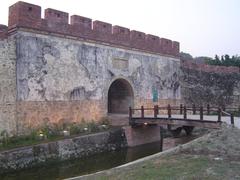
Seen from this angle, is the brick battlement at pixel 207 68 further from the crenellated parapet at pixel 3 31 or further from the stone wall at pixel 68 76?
the crenellated parapet at pixel 3 31

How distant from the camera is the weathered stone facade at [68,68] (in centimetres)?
1254

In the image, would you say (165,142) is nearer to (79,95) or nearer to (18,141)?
(79,95)

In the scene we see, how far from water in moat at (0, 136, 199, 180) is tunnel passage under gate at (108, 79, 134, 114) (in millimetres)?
3875

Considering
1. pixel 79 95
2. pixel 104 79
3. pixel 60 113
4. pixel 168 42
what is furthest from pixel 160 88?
pixel 60 113

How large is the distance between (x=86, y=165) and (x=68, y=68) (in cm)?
490

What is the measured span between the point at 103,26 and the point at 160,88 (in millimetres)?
6052

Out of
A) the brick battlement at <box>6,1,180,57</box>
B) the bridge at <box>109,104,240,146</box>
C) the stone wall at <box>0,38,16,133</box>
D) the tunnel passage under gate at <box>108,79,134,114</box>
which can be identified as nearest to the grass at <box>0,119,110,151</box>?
the stone wall at <box>0,38,16,133</box>

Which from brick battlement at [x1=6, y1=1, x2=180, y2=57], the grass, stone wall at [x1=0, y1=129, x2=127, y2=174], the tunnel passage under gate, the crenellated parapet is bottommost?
stone wall at [x1=0, y1=129, x2=127, y2=174]

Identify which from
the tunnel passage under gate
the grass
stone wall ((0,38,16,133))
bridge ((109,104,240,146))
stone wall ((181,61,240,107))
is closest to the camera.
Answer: the grass

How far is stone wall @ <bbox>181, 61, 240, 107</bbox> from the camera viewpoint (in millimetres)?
22484

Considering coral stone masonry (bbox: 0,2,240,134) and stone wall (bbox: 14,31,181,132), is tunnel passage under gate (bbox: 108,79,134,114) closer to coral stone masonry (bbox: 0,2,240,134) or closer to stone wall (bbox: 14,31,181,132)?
coral stone masonry (bbox: 0,2,240,134)

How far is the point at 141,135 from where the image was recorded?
1617cm

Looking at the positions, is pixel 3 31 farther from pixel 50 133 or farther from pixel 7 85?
pixel 50 133

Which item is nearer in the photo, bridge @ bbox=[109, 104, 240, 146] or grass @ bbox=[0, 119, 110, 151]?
grass @ bbox=[0, 119, 110, 151]
